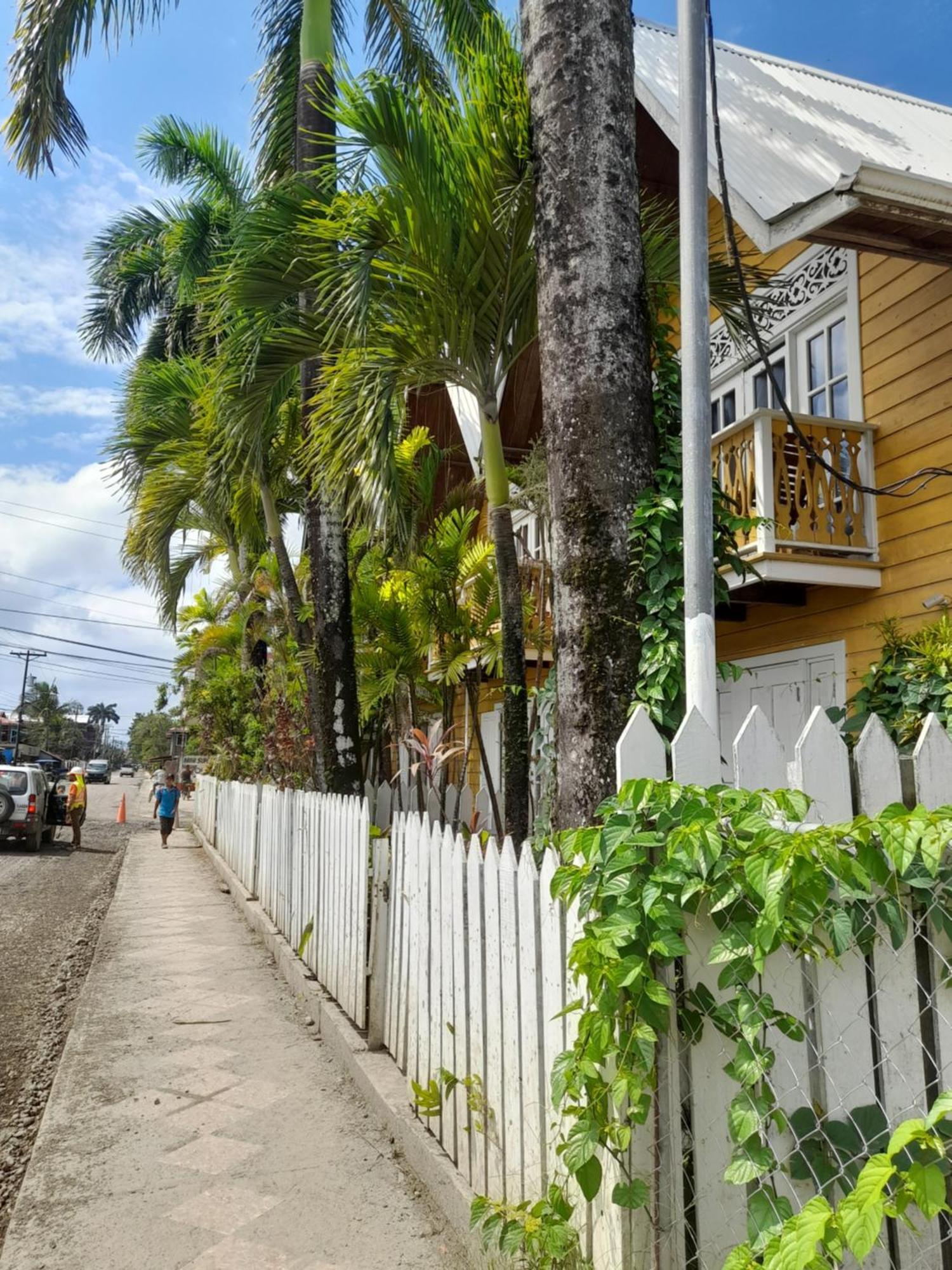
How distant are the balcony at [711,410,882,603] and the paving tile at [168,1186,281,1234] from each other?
491 centimetres


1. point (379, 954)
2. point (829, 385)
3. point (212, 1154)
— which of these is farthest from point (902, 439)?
point (212, 1154)

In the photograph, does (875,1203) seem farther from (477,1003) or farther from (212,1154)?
(212,1154)

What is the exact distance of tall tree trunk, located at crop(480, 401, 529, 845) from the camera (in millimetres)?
5977

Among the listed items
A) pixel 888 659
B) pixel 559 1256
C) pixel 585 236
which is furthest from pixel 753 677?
pixel 559 1256

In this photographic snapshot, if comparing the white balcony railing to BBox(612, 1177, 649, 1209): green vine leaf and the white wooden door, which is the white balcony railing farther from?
BBox(612, 1177, 649, 1209): green vine leaf

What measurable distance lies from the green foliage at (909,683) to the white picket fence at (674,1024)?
9.65ft

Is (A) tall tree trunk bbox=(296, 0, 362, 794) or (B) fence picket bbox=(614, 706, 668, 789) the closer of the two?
(B) fence picket bbox=(614, 706, 668, 789)

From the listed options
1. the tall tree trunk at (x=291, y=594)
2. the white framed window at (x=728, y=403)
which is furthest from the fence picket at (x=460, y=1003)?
the white framed window at (x=728, y=403)

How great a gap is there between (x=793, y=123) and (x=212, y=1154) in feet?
27.0

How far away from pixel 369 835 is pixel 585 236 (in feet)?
10.9

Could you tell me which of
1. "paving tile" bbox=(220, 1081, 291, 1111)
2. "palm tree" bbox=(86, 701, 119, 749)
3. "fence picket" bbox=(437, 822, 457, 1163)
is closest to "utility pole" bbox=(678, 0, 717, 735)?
"fence picket" bbox=(437, 822, 457, 1163)

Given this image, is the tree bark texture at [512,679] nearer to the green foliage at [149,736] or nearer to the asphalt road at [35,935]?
the asphalt road at [35,935]

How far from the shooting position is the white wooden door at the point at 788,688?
296 inches

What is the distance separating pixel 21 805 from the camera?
60.6 ft
